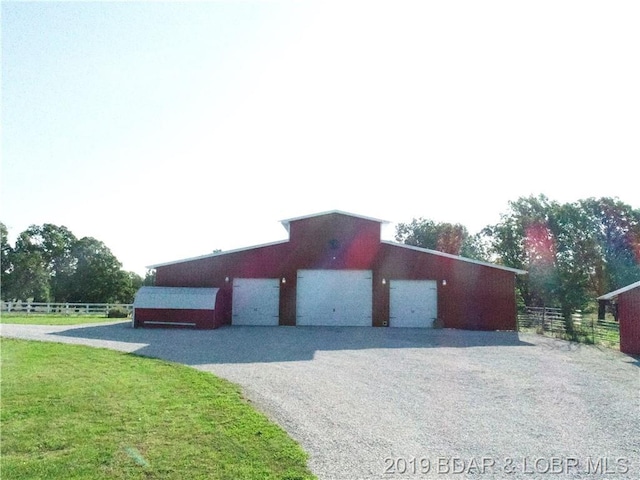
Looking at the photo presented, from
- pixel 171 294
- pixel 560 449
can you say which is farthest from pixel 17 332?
pixel 560 449

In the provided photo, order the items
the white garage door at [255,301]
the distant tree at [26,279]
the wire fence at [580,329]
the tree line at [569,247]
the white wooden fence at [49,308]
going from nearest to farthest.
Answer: the wire fence at [580,329] < the white garage door at [255,301] < the white wooden fence at [49,308] < the tree line at [569,247] < the distant tree at [26,279]

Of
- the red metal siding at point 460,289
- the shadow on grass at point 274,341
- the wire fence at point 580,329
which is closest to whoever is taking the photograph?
the shadow on grass at point 274,341

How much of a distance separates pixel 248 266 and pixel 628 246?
37850mm

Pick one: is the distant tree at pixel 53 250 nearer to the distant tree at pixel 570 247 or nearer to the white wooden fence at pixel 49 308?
the white wooden fence at pixel 49 308

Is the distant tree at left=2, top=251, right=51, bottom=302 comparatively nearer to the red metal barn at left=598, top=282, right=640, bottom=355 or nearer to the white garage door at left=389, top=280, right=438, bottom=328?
the white garage door at left=389, top=280, right=438, bottom=328

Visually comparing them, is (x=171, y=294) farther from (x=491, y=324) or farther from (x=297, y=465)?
(x=297, y=465)

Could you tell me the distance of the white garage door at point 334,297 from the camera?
20781 mm

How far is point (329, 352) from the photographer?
12555mm

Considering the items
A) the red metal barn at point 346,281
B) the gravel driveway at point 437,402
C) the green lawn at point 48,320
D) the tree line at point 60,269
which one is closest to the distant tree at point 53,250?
the tree line at point 60,269

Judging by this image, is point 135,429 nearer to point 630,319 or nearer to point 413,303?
point 630,319

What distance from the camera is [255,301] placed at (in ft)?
69.8

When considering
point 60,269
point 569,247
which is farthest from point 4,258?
point 569,247

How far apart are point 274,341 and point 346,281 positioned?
7.11m

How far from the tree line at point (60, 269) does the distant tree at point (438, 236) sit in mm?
34969
